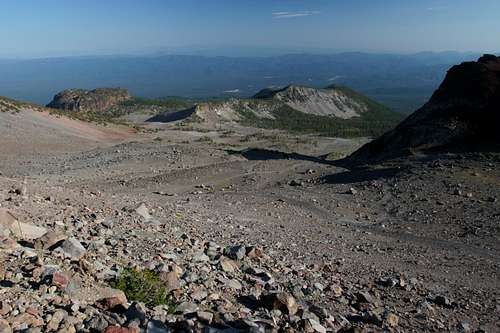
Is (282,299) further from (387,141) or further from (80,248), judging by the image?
(387,141)

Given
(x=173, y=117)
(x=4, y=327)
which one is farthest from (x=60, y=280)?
(x=173, y=117)

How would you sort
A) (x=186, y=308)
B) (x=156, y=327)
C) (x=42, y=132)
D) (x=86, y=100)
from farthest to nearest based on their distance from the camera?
1. (x=86, y=100)
2. (x=42, y=132)
3. (x=186, y=308)
4. (x=156, y=327)

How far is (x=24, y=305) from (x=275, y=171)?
2099 centimetres

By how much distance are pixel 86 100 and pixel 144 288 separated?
117 m

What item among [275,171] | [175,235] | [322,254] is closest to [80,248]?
[175,235]

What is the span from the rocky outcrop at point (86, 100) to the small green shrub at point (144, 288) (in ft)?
354

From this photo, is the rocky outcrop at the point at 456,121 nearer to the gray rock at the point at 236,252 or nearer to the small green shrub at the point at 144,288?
the gray rock at the point at 236,252

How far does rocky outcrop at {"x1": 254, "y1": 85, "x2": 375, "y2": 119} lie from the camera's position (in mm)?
132825

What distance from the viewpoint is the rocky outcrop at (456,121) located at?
27625 millimetres

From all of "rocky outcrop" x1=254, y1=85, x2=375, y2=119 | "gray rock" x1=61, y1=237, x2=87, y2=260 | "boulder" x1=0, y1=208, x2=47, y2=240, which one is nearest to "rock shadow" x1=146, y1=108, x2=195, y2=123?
"rocky outcrop" x1=254, y1=85, x2=375, y2=119

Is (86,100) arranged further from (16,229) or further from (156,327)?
(156,327)

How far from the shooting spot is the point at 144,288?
6.54 meters

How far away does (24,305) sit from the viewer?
5.48 m

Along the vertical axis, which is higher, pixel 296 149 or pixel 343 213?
pixel 343 213
